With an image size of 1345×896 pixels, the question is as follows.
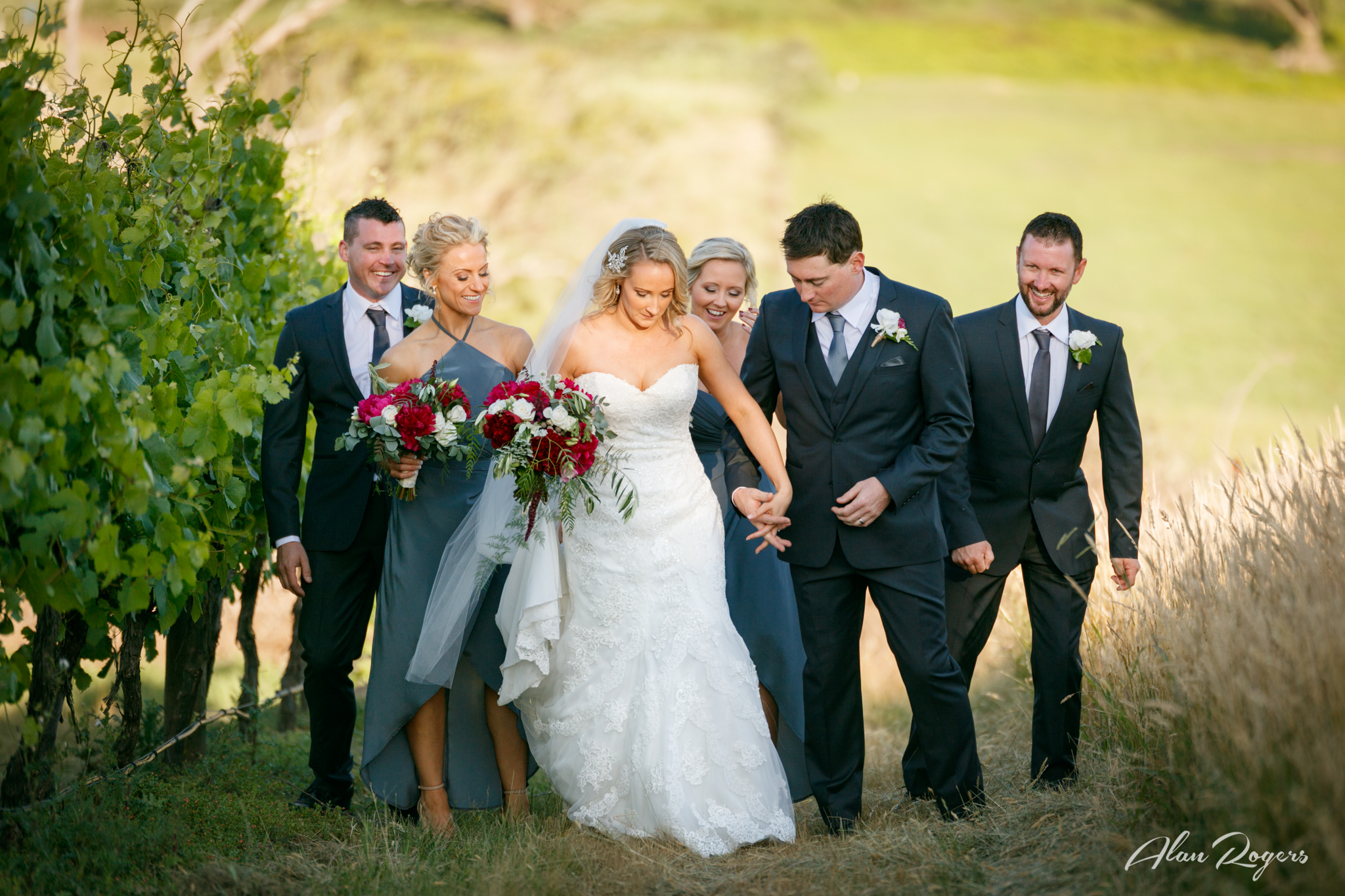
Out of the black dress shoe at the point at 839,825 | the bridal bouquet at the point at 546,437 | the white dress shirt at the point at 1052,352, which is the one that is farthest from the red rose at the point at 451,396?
the white dress shirt at the point at 1052,352

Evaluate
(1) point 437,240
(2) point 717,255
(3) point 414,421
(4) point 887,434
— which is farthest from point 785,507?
(1) point 437,240

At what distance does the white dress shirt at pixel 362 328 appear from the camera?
4.93 meters

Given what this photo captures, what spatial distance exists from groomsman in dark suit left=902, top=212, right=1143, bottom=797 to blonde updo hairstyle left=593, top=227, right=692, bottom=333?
1.32m

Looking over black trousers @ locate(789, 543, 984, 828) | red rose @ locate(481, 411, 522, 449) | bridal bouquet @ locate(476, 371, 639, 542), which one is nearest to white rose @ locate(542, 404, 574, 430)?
bridal bouquet @ locate(476, 371, 639, 542)

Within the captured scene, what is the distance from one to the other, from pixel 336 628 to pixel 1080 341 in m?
3.58

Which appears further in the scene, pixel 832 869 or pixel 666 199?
pixel 666 199

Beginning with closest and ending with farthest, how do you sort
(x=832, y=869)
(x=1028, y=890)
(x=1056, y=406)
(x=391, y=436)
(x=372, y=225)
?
(x=1028, y=890) → (x=832, y=869) → (x=391, y=436) → (x=1056, y=406) → (x=372, y=225)

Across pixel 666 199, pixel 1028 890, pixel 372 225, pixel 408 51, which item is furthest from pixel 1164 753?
pixel 408 51

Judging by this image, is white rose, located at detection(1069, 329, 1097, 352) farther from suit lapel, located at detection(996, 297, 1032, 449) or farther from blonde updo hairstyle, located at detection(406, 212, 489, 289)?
blonde updo hairstyle, located at detection(406, 212, 489, 289)

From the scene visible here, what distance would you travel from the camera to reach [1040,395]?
15.5 ft

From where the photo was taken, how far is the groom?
170 inches

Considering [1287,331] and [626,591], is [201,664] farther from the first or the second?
[1287,331]

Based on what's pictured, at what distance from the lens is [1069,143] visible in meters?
30.8

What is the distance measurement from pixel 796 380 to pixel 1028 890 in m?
2.12
